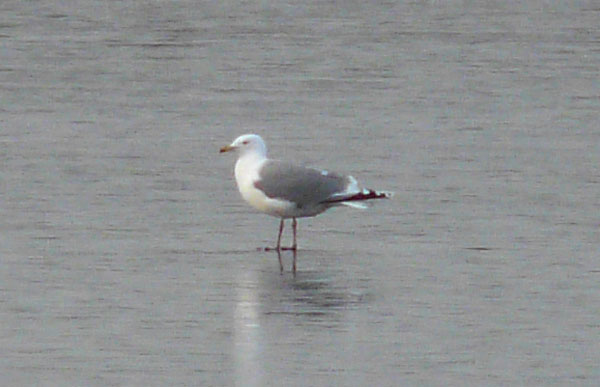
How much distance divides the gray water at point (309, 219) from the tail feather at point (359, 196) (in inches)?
10.1

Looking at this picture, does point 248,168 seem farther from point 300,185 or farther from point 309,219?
point 309,219

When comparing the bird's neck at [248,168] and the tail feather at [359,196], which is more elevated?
the bird's neck at [248,168]

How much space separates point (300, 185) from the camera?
963 cm

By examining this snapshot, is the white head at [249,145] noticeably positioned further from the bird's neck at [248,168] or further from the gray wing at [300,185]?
the gray wing at [300,185]

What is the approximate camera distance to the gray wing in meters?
9.62

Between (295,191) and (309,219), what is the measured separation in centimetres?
90

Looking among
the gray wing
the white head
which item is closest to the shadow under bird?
the gray wing

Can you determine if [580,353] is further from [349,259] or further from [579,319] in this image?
[349,259]

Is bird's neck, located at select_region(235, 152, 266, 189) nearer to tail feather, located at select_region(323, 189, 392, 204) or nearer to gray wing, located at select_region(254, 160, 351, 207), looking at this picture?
gray wing, located at select_region(254, 160, 351, 207)

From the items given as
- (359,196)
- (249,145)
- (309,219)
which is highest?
(249,145)

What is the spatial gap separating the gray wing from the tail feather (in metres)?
0.05

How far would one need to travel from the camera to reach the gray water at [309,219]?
23.7 ft

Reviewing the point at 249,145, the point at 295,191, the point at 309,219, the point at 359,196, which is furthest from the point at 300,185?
the point at 309,219

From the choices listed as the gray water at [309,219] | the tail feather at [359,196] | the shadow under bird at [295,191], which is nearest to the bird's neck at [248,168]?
the shadow under bird at [295,191]
